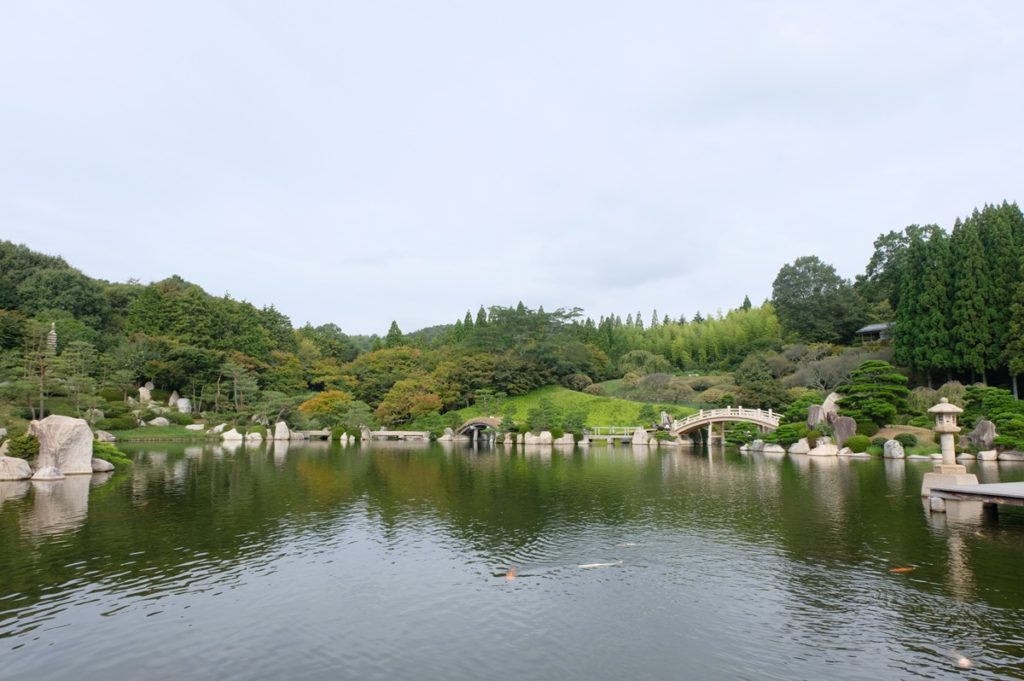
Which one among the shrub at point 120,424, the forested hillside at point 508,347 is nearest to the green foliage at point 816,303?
the forested hillside at point 508,347

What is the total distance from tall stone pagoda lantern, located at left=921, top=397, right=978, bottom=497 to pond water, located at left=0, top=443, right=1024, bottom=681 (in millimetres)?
1292

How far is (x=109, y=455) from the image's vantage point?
30.9m

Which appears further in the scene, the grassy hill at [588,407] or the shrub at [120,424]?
the grassy hill at [588,407]

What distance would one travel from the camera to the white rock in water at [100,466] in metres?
28.5

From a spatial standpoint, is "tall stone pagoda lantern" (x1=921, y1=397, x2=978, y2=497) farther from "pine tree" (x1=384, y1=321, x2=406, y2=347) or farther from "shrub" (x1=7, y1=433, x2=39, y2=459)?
"pine tree" (x1=384, y1=321, x2=406, y2=347)

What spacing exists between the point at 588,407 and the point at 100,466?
4474 cm

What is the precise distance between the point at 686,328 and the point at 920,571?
7942 cm

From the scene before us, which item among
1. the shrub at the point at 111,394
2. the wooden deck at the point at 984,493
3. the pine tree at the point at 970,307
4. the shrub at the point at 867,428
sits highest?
the pine tree at the point at 970,307

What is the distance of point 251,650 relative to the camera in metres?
8.84

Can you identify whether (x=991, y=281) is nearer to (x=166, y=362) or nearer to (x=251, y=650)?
(x=251, y=650)

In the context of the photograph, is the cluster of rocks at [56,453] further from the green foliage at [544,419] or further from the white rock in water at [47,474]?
the green foliage at [544,419]

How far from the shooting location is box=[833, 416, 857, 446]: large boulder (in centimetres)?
3919

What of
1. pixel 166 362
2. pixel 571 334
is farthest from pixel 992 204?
pixel 166 362

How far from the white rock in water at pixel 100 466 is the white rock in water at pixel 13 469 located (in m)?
3.29
